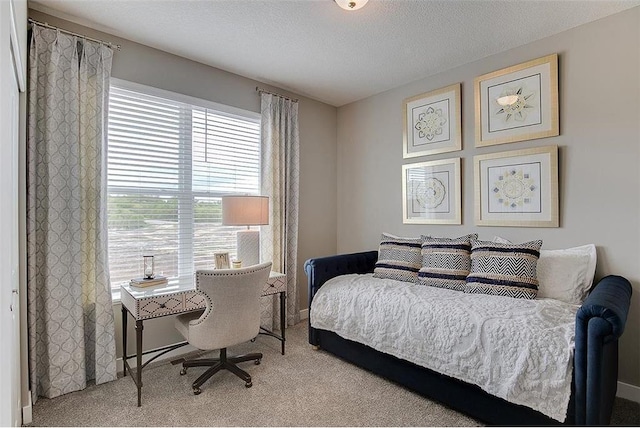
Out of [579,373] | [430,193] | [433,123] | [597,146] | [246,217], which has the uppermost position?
[433,123]

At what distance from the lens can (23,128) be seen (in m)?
2.04

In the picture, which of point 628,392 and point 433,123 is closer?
point 628,392

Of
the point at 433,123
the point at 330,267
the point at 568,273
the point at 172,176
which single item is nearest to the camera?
the point at 568,273

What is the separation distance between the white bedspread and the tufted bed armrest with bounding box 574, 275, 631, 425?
0.18 ft

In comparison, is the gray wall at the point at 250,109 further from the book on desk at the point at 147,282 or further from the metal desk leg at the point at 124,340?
the book on desk at the point at 147,282

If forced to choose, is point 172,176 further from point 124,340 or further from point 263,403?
point 263,403

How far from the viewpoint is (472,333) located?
1.98 meters

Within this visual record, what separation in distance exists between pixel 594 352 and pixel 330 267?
198 cm

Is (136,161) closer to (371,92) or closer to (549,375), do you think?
(371,92)

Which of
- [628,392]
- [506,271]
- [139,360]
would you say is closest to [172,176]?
[139,360]

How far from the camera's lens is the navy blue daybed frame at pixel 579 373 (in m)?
1.55

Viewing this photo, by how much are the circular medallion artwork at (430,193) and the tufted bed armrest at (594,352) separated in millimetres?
1741

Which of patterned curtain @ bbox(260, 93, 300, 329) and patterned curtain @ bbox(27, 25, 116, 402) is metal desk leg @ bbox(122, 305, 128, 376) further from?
patterned curtain @ bbox(260, 93, 300, 329)

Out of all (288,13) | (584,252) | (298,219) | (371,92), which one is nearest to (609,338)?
(584,252)
